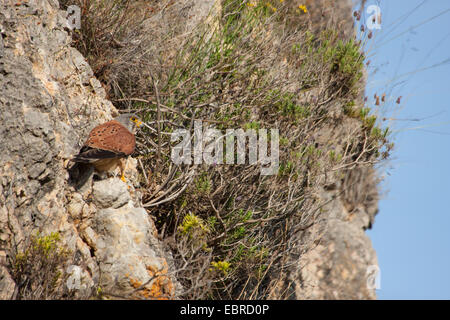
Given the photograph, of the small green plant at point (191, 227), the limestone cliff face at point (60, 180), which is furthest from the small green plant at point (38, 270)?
the small green plant at point (191, 227)

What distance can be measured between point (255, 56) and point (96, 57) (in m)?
1.81

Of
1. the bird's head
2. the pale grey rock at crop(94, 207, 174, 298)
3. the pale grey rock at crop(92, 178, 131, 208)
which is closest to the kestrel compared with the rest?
the pale grey rock at crop(92, 178, 131, 208)

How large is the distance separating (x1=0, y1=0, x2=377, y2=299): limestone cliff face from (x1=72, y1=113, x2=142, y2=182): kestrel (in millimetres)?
184

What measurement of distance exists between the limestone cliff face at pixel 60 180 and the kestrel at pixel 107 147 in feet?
0.60

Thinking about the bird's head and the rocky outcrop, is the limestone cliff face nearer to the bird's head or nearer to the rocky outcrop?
the rocky outcrop

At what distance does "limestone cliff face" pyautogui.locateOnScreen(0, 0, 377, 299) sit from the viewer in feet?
13.3

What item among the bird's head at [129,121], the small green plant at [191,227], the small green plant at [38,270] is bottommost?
the small green plant at [38,270]

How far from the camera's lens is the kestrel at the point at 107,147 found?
4215 millimetres

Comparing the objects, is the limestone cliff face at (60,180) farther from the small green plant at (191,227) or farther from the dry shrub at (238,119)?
the dry shrub at (238,119)

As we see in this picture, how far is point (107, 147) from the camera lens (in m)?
4.27

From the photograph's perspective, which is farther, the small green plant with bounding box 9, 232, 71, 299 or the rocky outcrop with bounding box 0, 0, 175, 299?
the rocky outcrop with bounding box 0, 0, 175, 299

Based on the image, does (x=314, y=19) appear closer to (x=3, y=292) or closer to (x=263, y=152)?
(x=263, y=152)

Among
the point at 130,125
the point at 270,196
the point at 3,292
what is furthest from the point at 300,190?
the point at 3,292

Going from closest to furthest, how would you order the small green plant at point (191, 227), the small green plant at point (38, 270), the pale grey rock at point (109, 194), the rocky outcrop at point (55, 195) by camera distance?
1. the small green plant at point (38, 270)
2. the rocky outcrop at point (55, 195)
3. the pale grey rock at point (109, 194)
4. the small green plant at point (191, 227)
